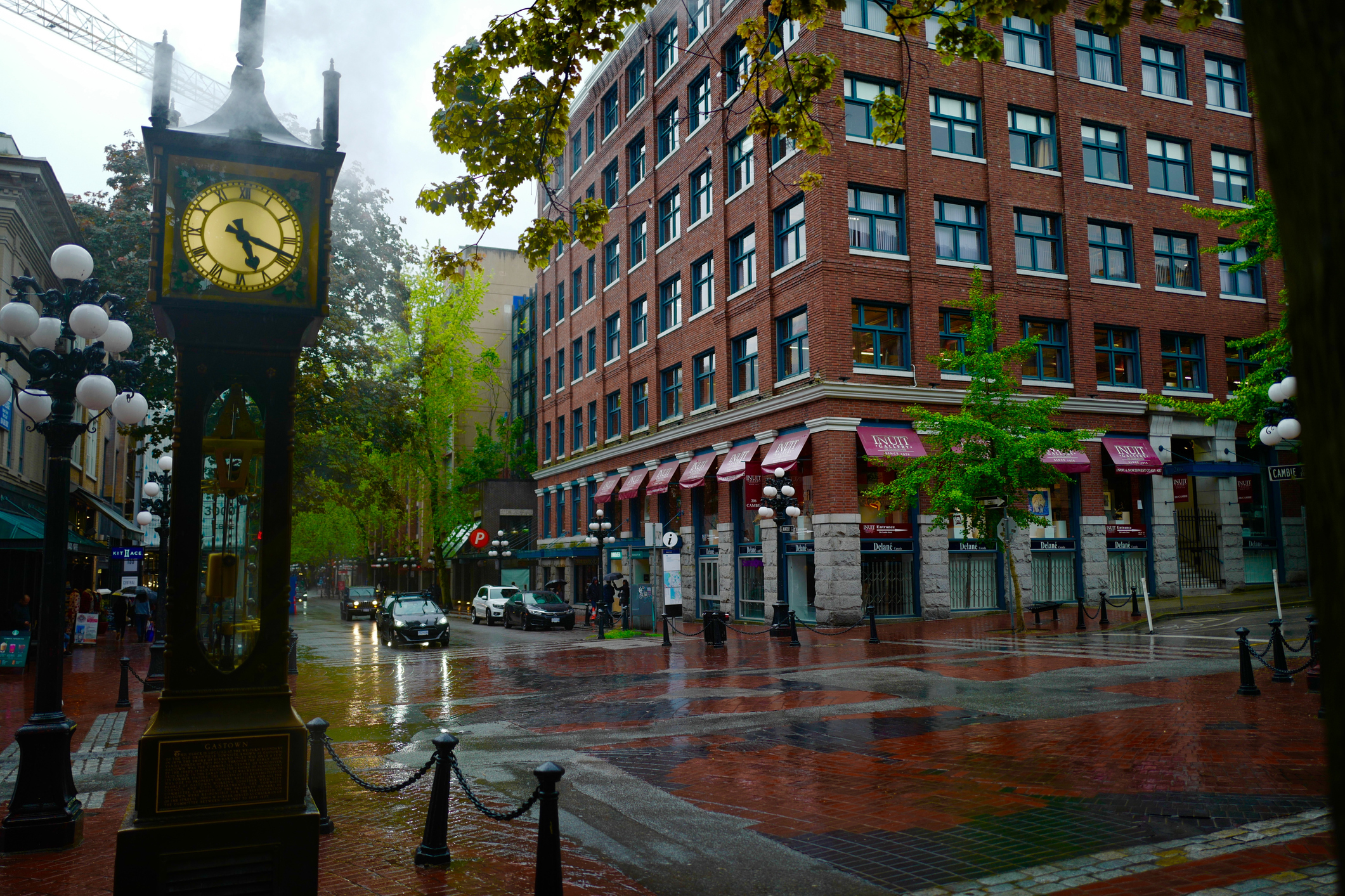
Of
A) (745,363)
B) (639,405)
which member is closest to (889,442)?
(745,363)

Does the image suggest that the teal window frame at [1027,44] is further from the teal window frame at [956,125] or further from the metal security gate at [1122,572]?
the metal security gate at [1122,572]

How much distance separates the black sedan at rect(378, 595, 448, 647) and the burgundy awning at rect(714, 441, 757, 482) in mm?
9868

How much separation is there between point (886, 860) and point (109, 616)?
43376 millimetres

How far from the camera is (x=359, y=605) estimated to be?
48250mm

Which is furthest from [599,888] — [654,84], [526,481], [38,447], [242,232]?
[526,481]

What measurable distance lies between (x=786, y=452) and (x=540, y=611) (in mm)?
11331

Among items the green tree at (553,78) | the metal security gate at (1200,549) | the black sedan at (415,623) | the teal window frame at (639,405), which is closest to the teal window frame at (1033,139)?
the metal security gate at (1200,549)

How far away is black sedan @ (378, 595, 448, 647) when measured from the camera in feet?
88.2

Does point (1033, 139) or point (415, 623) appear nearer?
point (415, 623)

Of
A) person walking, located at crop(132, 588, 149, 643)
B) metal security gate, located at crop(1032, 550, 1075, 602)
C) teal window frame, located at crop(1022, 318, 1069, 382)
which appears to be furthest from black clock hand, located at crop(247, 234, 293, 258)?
metal security gate, located at crop(1032, 550, 1075, 602)

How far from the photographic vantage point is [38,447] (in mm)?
29531

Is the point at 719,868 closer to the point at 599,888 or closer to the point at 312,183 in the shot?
the point at 599,888

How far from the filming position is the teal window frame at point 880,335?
93.5ft

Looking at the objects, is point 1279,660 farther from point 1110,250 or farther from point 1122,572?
point 1110,250
